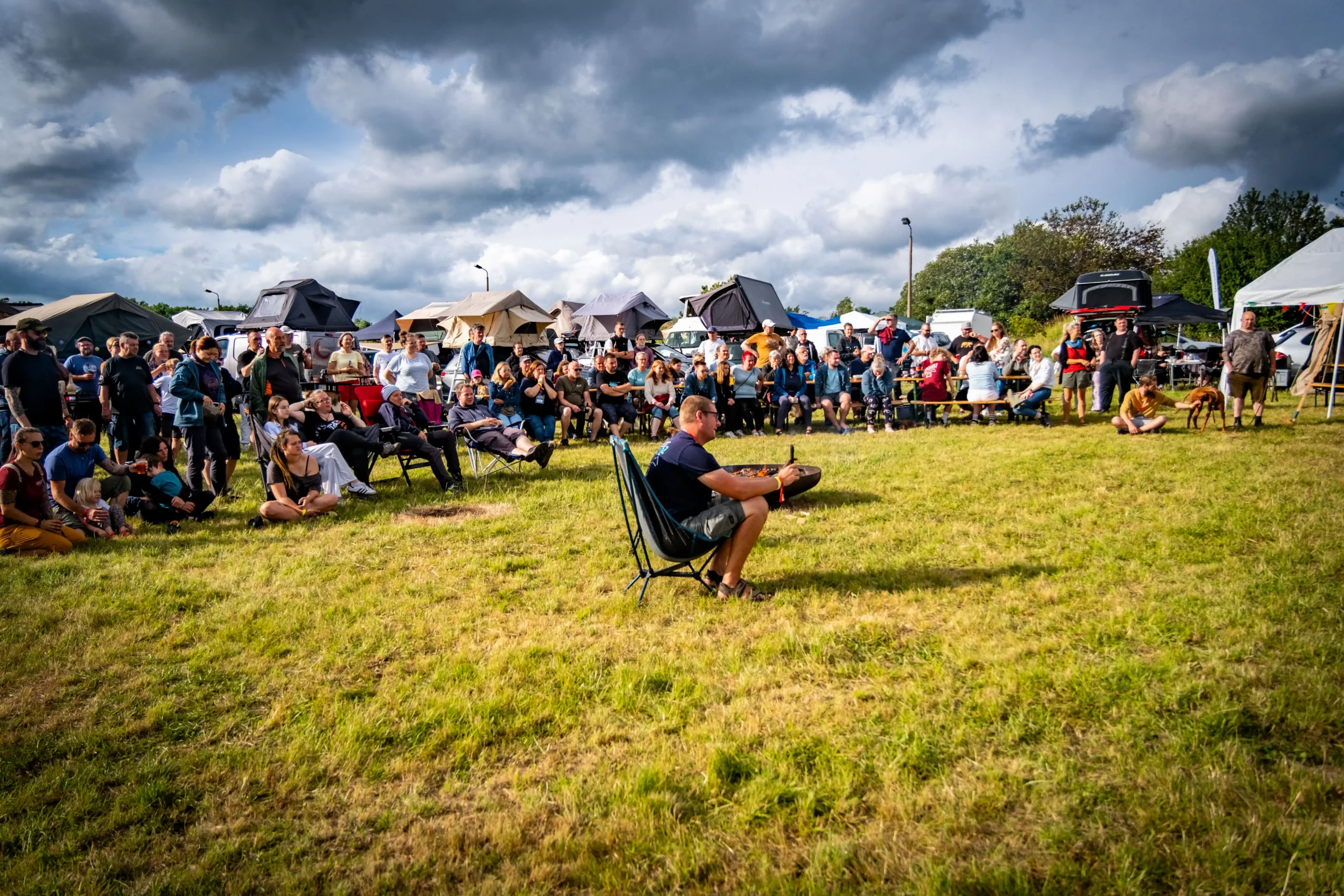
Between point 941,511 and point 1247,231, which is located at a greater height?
point 1247,231

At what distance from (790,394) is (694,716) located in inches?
412

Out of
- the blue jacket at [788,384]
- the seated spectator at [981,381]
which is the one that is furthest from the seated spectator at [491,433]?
the seated spectator at [981,381]

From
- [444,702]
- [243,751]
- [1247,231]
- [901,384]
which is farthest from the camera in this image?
[1247,231]

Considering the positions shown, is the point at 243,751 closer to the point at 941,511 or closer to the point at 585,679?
the point at 585,679

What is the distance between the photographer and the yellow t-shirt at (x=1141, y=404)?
10117 mm

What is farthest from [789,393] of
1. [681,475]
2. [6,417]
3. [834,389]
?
[6,417]

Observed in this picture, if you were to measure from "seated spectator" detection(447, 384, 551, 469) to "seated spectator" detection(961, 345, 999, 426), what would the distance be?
7.83 meters

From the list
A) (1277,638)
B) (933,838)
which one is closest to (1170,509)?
(1277,638)

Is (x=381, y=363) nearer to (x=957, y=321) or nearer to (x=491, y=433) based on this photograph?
(x=491, y=433)

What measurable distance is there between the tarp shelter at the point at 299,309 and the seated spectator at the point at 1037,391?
1890 centimetres

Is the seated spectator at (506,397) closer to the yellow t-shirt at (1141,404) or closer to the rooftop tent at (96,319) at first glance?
the yellow t-shirt at (1141,404)

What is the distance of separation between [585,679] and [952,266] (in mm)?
79188

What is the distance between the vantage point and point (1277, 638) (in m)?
3.49

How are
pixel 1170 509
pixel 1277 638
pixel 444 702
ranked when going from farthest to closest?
pixel 1170 509 < pixel 1277 638 < pixel 444 702
